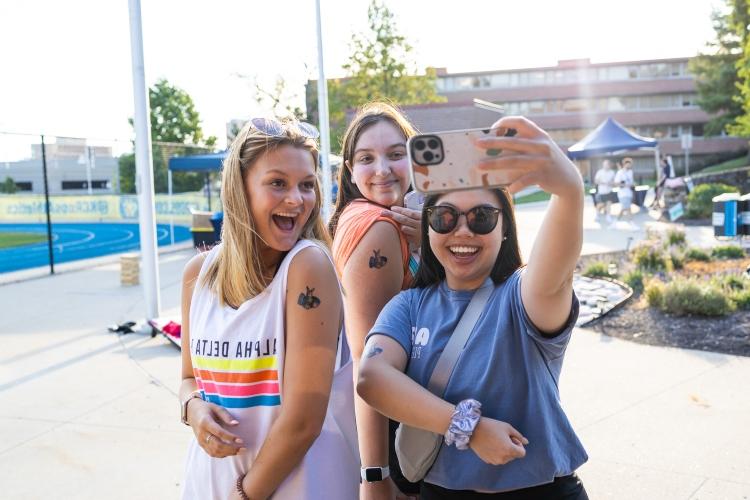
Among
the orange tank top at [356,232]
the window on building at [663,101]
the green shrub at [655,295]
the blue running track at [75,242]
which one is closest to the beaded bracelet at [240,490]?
the orange tank top at [356,232]

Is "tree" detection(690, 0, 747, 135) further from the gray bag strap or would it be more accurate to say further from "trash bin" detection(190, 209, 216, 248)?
the gray bag strap

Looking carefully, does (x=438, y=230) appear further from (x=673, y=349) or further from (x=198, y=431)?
(x=673, y=349)

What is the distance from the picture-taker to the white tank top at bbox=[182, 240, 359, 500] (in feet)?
6.12

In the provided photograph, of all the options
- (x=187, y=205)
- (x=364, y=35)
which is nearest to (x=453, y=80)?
(x=364, y=35)

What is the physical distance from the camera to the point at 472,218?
190 centimetres

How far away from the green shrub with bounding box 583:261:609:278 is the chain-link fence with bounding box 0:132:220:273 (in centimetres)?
1005

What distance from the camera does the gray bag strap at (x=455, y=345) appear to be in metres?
1.81

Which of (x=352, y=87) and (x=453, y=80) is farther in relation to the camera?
(x=453, y=80)

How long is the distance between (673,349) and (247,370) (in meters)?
5.78

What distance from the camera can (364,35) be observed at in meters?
37.3

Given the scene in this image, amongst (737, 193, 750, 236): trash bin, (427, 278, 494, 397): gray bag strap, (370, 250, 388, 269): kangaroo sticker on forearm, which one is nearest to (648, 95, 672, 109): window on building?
(737, 193, 750, 236): trash bin

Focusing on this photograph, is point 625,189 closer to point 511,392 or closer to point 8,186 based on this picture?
point 8,186

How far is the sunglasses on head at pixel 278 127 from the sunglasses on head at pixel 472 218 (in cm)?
44

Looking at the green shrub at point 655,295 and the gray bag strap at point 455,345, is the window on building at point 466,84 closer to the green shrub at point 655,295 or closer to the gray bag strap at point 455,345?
the green shrub at point 655,295
